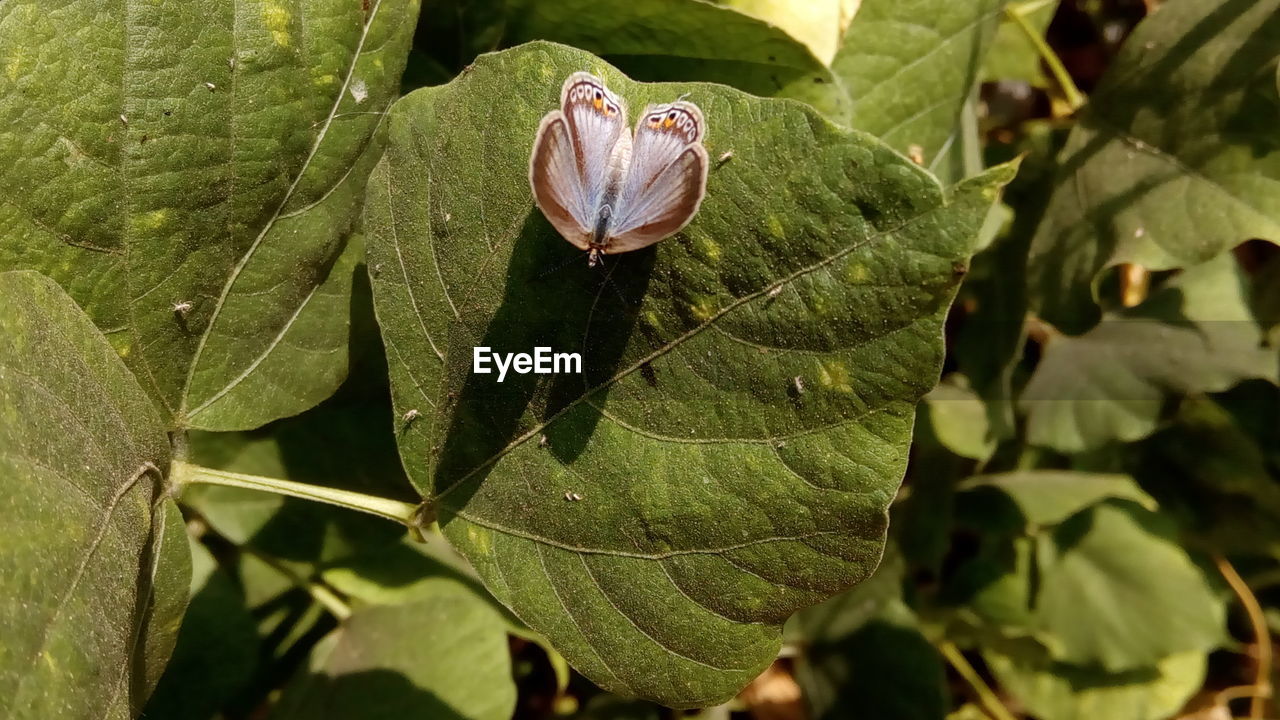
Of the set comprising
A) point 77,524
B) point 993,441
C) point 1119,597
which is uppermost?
point 77,524

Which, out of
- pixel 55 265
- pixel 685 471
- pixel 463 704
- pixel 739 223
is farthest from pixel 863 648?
pixel 55 265

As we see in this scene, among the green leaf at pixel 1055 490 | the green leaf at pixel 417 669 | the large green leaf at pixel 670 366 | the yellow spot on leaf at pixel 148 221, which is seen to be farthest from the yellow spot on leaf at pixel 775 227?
the green leaf at pixel 1055 490

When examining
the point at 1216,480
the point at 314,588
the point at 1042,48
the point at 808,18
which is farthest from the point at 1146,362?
the point at 314,588

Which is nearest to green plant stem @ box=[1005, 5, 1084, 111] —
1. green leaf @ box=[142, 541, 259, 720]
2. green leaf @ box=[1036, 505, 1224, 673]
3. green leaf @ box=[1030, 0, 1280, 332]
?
green leaf @ box=[1030, 0, 1280, 332]

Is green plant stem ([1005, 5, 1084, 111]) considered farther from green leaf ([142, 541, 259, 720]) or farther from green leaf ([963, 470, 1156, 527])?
green leaf ([142, 541, 259, 720])

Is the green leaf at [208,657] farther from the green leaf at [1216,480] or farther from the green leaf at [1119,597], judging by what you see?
the green leaf at [1216,480]

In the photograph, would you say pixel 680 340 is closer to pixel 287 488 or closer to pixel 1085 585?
pixel 287 488
